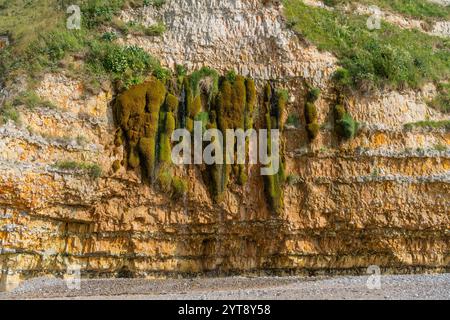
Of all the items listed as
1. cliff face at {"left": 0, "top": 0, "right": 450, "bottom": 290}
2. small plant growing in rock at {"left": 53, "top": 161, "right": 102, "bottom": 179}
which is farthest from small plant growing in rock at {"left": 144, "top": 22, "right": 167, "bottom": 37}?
small plant growing in rock at {"left": 53, "top": 161, "right": 102, "bottom": 179}

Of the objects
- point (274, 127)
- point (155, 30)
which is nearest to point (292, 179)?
point (274, 127)

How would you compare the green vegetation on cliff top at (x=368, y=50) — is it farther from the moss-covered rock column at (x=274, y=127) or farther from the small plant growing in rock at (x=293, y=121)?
the moss-covered rock column at (x=274, y=127)

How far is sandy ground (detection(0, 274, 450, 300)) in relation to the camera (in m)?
20.1

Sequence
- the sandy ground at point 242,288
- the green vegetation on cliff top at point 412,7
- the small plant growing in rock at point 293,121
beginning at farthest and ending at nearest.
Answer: the green vegetation on cliff top at point 412,7, the small plant growing in rock at point 293,121, the sandy ground at point 242,288

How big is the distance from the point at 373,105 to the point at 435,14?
10465mm

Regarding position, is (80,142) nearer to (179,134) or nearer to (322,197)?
(179,134)

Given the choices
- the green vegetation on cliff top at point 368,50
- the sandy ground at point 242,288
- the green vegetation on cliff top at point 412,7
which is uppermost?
the green vegetation on cliff top at point 412,7

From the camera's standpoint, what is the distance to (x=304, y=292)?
21000mm

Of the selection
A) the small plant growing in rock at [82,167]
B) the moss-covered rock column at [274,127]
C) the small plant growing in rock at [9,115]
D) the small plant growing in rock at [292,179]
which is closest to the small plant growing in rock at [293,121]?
the moss-covered rock column at [274,127]

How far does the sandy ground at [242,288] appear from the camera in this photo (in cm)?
2014

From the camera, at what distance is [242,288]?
75.9 feet

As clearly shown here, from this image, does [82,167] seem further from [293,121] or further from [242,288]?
[293,121]

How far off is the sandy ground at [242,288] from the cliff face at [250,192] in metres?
1.46

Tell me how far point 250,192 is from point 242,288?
6219 mm
